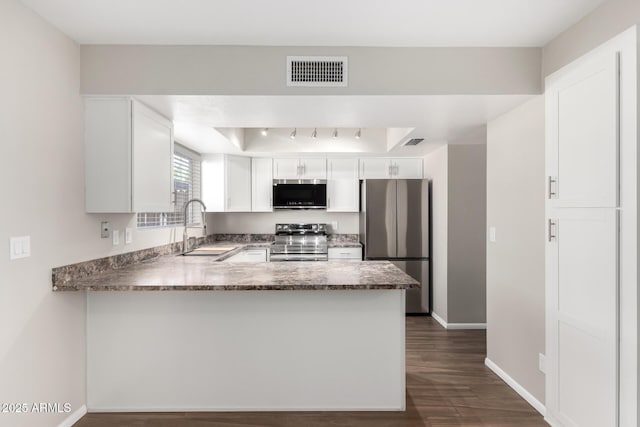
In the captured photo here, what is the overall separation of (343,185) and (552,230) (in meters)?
3.06

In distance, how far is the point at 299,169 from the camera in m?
5.05

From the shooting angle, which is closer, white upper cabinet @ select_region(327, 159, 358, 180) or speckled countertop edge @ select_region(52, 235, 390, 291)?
speckled countertop edge @ select_region(52, 235, 390, 291)

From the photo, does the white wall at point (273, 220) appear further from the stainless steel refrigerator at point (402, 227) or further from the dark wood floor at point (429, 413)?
the dark wood floor at point (429, 413)

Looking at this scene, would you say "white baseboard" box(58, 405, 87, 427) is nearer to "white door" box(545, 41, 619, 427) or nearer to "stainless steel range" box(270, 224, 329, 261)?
"stainless steel range" box(270, 224, 329, 261)

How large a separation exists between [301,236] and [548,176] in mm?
3482

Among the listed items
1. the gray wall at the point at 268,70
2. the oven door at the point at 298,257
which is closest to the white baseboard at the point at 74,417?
the gray wall at the point at 268,70

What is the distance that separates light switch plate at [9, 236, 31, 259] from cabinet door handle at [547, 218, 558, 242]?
300 cm

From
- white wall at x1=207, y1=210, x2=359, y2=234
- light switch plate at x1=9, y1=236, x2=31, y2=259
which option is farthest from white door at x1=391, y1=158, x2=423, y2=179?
light switch plate at x1=9, y1=236, x2=31, y2=259

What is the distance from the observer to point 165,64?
2.36m

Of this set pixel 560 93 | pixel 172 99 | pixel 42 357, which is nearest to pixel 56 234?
pixel 42 357

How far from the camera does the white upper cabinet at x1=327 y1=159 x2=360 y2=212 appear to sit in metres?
5.05

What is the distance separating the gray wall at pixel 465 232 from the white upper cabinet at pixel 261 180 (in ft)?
7.61

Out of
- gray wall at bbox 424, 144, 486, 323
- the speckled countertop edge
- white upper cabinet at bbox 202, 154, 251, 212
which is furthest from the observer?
white upper cabinet at bbox 202, 154, 251, 212

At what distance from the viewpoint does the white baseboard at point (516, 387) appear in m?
2.43
